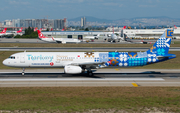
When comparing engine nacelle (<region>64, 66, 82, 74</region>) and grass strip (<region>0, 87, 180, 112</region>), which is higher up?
engine nacelle (<region>64, 66, 82, 74</region>)

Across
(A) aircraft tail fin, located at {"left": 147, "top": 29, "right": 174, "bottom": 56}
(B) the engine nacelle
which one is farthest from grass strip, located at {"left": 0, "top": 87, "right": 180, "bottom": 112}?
(A) aircraft tail fin, located at {"left": 147, "top": 29, "right": 174, "bottom": 56}

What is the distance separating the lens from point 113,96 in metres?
23.6

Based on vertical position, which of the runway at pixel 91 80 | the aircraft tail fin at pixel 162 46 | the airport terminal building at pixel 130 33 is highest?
the airport terminal building at pixel 130 33

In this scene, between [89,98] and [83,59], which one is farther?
[83,59]

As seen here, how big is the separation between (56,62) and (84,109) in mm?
17342

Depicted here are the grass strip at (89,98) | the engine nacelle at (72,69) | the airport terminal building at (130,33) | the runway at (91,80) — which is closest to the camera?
the grass strip at (89,98)

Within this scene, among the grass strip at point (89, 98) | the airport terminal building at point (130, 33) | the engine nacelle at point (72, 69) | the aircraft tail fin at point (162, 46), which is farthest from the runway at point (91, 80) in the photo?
the airport terminal building at point (130, 33)

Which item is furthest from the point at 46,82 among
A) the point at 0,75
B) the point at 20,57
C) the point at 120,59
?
the point at 120,59

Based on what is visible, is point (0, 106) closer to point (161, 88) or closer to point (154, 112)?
point (154, 112)

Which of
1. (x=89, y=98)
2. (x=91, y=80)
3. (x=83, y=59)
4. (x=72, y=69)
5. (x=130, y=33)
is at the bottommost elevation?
(x=89, y=98)

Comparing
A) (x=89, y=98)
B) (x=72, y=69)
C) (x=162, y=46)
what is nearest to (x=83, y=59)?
(x=72, y=69)

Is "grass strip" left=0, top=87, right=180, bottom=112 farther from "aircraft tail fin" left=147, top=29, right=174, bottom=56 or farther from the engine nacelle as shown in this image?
"aircraft tail fin" left=147, top=29, right=174, bottom=56

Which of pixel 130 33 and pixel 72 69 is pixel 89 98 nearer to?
pixel 72 69

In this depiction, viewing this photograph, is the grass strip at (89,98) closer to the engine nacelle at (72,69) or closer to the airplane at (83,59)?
the engine nacelle at (72,69)
